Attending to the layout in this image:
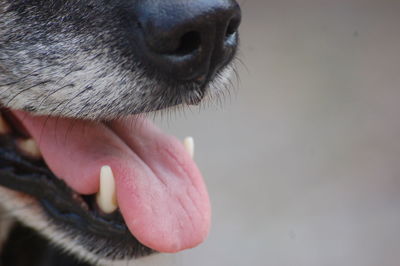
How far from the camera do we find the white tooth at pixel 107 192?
2.10 metres

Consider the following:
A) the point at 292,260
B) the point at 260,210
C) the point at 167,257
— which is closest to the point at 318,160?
the point at 260,210

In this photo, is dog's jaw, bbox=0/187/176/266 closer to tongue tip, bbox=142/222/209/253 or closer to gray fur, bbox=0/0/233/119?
tongue tip, bbox=142/222/209/253

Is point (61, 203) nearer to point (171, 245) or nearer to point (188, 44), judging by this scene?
point (171, 245)

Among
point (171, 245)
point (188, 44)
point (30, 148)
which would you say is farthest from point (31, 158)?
point (188, 44)

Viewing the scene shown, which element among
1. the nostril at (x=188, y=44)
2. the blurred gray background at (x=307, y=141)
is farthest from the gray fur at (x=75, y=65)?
the blurred gray background at (x=307, y=141)

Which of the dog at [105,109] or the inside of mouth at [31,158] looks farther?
the inside of mouth at [31,158]

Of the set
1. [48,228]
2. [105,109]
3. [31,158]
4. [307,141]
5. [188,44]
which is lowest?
[307,141]

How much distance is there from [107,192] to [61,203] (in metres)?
0.18

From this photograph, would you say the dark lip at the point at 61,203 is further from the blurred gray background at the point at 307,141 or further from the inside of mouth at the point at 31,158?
the blurred gray background at the point at 307,141

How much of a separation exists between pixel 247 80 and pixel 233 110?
0.46 m

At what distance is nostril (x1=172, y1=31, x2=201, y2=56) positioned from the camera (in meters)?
1.94

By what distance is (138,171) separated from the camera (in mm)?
2217

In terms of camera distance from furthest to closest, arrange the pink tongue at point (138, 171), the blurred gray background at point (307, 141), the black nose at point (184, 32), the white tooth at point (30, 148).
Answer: the blurred gray background at point (307, 141)
the white tooth at point (30, 148)
the pink tongue at point (138, 171)
the black nose at point (184, 32)

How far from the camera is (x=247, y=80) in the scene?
18.7ft
